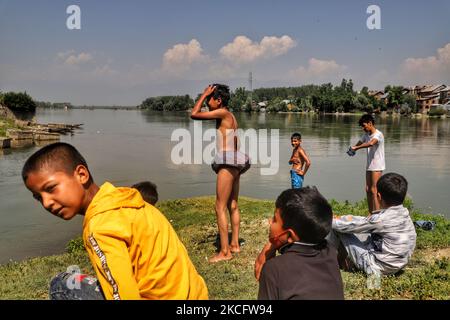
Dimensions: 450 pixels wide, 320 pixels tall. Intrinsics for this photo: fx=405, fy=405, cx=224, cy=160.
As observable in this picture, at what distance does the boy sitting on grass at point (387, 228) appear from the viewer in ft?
14.9

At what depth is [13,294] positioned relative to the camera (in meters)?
4.70

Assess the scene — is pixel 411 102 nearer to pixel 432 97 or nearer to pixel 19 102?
pixel 432 97

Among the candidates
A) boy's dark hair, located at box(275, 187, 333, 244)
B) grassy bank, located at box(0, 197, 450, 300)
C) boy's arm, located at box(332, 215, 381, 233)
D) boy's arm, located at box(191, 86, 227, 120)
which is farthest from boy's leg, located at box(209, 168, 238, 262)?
boy's dark hair, located at box(275, 187, 333, 244)

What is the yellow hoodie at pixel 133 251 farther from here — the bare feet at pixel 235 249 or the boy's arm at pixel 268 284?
the bare feet at pixel 235 249

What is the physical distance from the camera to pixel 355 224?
4.51 meters

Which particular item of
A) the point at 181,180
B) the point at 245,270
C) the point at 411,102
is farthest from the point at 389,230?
the point at 411,102

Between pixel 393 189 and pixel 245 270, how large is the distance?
6.78 feet

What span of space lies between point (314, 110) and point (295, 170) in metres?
126

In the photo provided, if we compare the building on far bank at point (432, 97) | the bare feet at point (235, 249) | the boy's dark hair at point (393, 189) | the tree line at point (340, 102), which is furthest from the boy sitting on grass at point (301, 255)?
the building on far bank at point (432, 97)

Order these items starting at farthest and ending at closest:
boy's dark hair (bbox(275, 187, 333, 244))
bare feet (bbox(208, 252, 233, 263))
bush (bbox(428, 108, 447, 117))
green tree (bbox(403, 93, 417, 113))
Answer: green tree (bbox(403, 93, 417, 113)), bush (bbox(428, 108, 447, 117)), bare feet (bbox(208, 252, 233, 263)), boy's dark hair (bbox(275, 187, 333, 244))

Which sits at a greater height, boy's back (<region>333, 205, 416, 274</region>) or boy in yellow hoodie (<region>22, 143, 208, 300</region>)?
boy in yellow hoodie (<region>22, 143, 208, 300</region>)

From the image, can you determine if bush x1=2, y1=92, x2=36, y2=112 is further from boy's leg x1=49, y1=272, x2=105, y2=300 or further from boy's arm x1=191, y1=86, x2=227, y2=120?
boy's leg x1=49, y1=272, x2=105, y2=300

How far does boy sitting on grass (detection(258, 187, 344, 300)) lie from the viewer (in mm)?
2354

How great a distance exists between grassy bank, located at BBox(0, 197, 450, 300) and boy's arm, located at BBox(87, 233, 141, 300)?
249 cm
